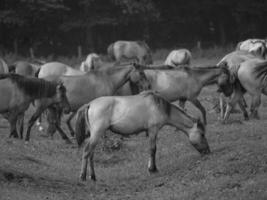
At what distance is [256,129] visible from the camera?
17.6 m

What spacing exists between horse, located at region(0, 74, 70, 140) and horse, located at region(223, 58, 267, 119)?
174 inches

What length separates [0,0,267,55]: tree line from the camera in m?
48.9

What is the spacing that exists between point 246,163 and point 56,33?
39.7 metres

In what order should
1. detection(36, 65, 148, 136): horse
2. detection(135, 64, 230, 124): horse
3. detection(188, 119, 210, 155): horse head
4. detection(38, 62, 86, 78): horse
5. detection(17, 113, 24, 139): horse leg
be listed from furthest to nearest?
detection(38, 62, 86, 78): horse → detection(135, 64, 230, 124): horse → detection(17, 113, 24, 139): horse leg → detection(36, 65, 148, 136): horse → detection(188, 119, 210, 155): horse head

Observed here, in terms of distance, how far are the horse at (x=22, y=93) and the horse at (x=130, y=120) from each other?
4.17m

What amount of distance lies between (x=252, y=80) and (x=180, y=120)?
6159mm

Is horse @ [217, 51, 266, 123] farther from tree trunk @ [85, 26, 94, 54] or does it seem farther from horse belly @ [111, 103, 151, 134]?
tree trunk @ [85, 26, 94, 54]

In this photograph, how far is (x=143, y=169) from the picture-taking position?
1455cm

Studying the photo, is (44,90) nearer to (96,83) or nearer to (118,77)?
(96,83)

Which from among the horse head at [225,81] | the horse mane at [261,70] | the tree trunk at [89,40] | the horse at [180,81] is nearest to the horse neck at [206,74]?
the horse at [180,81]

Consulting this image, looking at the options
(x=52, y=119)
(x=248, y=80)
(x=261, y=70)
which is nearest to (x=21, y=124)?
(x=52, y=119)

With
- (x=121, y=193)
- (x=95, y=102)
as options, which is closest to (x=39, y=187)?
(x=121, y=193)

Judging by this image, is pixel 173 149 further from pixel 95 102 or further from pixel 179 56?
pixel 179 56

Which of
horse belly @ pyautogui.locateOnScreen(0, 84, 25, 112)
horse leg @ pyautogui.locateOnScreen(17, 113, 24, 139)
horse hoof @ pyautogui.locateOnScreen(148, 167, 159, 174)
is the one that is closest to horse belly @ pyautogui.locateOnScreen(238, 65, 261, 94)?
horse leg @ pyautogui.locateOnScreen(17, 113, 24, 139)
